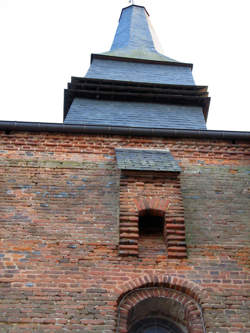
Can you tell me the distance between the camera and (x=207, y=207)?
761 centimetres

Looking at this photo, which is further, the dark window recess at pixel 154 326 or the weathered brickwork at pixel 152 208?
the weathered brickwork at pixel 152 208

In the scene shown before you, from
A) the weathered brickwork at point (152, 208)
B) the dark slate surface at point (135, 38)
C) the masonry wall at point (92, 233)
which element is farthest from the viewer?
the dark slate surface at point (135, 38)

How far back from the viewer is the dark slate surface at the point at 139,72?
43.3ft

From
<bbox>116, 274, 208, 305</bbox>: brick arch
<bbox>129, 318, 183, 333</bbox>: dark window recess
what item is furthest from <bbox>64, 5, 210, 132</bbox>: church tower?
<bbox>129, 318, 183, 333</bbox>: dark window recess

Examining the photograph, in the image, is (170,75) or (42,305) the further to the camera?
(170,75)

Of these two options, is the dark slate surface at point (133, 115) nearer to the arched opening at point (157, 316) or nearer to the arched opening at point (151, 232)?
the arched opening at point (151, 232)

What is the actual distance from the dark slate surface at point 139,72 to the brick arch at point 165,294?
7733 mm

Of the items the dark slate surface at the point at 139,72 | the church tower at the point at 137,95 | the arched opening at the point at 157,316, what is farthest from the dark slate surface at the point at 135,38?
the arched opening at the point at 157,316

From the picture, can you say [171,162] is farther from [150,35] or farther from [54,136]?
[150,35]

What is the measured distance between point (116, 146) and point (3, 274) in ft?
11.2

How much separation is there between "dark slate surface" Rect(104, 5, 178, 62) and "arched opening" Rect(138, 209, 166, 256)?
8855 mm

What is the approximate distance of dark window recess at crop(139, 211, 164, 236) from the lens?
727 centimetres

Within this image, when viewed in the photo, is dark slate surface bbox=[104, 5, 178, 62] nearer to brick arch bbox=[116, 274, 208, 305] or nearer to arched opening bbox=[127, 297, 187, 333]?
brick arch bbox=[116, 274, 208, 305]

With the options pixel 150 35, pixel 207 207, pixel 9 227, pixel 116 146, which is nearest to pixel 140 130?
pixel 116 146
